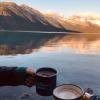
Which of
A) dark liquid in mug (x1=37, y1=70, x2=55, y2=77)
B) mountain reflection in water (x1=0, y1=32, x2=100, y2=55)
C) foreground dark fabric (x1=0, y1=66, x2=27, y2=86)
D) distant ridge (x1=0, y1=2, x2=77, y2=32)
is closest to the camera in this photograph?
dark liquid in mug (x1=37, y1=70, x2=55, y2=77)

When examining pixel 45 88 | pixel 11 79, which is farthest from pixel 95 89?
pixel 11 79

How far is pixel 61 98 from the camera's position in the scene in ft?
16.3

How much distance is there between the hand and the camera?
6.77 m

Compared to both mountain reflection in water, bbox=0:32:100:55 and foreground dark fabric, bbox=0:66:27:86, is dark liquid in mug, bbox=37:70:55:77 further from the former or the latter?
mountain reflection in water, bbox=0:32:100:55

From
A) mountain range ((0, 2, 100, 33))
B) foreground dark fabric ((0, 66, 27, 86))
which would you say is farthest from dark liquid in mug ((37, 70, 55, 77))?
mountain range ((0, 2, 100, 33))

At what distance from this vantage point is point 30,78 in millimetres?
6871

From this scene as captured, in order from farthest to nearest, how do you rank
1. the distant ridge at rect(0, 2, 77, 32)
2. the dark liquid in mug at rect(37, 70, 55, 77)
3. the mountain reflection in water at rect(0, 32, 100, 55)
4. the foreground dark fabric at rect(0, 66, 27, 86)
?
the distant ridge at rect(0, 2, 77, 32) → the mountain reflection in water at rect(0, 32, 100, 55) → the foreground dark fabric at rect(0, 66, 27, 86) → the dark liquid in mug at rect(37, 70, 55, 77)

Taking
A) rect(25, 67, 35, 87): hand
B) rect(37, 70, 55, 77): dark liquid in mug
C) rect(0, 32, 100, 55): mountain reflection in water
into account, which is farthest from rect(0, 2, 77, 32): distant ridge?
rect(37, 70, 55, 77): dark liquid in mug

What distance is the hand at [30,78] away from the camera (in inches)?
266

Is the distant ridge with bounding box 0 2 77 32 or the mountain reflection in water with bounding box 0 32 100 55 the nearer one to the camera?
the mountain reflection in water with bounding box 0 32 100 55

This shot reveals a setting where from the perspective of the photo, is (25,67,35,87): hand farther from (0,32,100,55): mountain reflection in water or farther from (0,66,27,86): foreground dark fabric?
(0,32,100,55): mountain reflection in water

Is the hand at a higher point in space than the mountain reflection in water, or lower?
higher

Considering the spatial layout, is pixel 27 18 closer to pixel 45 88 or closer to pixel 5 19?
pixel 5 19

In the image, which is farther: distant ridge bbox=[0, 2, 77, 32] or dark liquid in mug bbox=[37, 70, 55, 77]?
distant ridge bbox=[0, 2, 77, 32]
